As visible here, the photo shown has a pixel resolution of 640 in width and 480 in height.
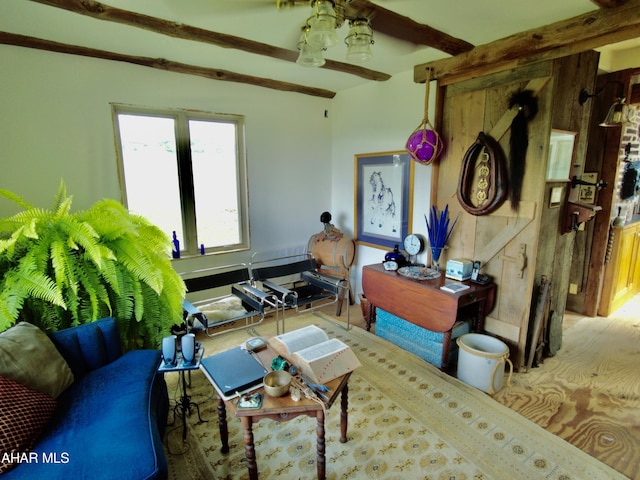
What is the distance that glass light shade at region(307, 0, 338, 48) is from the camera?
1403mm

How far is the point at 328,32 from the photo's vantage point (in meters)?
1.45

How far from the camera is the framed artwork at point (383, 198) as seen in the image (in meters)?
3.17

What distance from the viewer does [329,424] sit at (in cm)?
198

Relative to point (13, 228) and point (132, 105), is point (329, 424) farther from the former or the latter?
point (132, 105)

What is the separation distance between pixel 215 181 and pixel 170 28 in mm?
1421

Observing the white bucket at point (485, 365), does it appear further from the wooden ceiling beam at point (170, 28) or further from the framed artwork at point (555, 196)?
the wooden ceiling beam at point (170, 28)

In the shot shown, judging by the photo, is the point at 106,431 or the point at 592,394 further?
the point at 592,394

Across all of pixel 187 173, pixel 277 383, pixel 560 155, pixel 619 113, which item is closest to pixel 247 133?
pixel 187 173

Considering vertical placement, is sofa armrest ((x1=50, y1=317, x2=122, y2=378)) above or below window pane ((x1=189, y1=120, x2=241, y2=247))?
below

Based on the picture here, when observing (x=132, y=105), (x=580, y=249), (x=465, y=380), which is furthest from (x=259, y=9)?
(x=580, y=249)

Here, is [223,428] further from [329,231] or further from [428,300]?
[329,231]

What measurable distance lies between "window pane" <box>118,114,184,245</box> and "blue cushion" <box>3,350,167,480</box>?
1.53m

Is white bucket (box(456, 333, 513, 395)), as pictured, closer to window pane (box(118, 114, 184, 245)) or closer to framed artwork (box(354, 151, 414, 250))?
framed artwork (box(354, 151, 414, 250))

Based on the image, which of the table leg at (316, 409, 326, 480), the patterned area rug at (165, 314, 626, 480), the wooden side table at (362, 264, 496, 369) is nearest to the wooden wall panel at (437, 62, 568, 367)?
the wooden side table at (362, 264, 496, 369)
